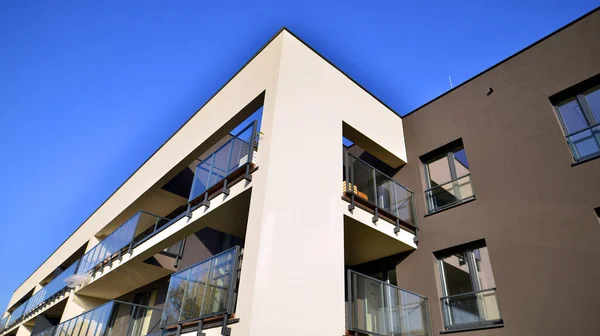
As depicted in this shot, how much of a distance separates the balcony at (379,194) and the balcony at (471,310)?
6.11 feet

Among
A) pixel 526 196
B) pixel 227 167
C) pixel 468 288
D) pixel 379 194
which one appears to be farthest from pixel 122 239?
pixel 526 196

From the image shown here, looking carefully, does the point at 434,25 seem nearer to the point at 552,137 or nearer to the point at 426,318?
the point at 552,137

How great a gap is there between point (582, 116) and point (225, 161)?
7427 mm

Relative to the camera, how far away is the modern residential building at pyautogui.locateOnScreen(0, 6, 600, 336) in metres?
6.05

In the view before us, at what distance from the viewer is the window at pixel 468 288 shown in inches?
277

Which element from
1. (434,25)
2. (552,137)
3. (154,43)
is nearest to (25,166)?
(154,43)

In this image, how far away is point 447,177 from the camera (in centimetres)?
907

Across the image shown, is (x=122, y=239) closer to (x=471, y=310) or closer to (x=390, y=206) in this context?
(x=390, y=206)

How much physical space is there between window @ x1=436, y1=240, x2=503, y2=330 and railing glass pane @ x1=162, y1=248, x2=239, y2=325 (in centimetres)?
453

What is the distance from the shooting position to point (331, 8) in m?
8.89

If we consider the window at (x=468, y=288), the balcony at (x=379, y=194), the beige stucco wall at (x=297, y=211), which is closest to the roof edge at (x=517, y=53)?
the beige stucco wall at (x=297, y=211)

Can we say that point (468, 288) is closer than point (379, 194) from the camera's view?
Yes

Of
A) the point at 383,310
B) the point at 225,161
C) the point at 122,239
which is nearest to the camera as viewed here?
the point at 383,310

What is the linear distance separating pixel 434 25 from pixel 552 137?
4.53 metres
